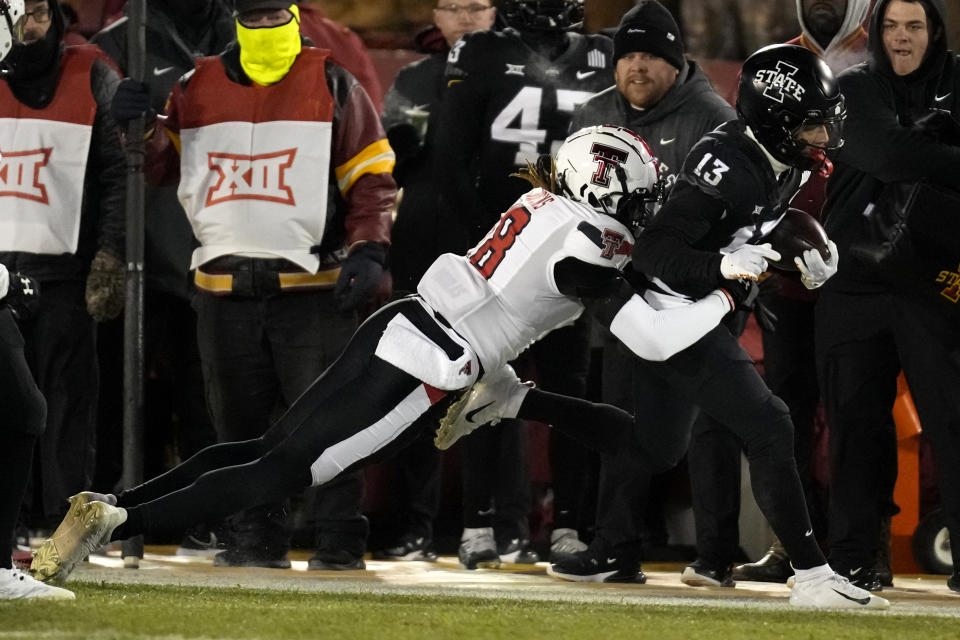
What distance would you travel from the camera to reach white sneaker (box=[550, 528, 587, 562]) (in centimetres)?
550

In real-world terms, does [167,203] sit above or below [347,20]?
below

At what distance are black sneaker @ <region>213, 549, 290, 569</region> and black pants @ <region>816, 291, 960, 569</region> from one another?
1.84 m

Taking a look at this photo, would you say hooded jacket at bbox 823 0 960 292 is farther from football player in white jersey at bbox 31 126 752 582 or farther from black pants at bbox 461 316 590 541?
black pants at bbox 461 316 590 541

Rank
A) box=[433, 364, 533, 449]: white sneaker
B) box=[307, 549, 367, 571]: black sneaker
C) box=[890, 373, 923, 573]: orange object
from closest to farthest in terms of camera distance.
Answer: box=[433, 364, 533, 449]: white sneaker, box=[307, 549, 367, 571]: black sneaker, box=[890, 373, 923, 573]: orange object

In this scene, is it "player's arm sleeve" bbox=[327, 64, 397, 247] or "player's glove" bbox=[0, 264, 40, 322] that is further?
"player's arm sleeve" bbox=[327, 64, 397, 247]

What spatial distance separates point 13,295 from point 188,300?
1930mm

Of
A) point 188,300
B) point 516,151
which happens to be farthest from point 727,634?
point 188,300

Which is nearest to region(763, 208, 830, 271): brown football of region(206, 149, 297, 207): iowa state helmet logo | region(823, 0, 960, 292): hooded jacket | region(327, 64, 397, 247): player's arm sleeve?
region(823, 0, 960, 292): hooded jacket

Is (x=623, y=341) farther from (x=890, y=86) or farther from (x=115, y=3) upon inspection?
(x=115, y=3)

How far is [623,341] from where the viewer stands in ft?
15.0

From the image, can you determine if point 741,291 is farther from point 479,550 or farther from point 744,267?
point 479,550

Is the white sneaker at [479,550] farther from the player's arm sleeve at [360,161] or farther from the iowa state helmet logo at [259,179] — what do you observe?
the iowa state helmet logo at [259,179]

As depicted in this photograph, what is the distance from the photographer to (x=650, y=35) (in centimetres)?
552

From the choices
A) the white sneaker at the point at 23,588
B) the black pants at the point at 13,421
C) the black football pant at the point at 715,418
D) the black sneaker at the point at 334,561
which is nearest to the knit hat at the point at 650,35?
the black football pant at the point at 715,418
